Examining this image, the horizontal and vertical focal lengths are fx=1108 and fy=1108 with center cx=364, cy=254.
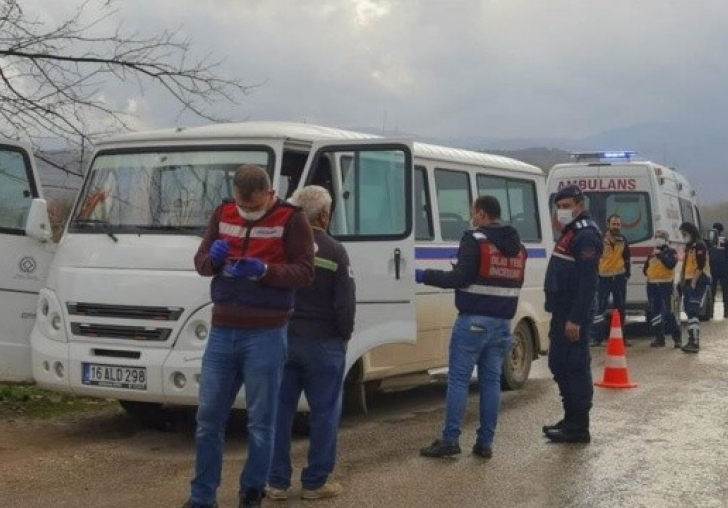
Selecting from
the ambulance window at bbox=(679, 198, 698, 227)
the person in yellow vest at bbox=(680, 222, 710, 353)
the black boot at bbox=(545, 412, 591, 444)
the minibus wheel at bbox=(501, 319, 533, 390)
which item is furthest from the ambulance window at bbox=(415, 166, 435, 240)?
the ambulance window at bbox=(679, 198, 698, 227)

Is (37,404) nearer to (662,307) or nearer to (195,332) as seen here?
(195,332)

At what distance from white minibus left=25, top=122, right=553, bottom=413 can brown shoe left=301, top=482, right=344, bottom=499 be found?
1453 millimetres

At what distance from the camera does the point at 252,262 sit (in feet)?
19.2

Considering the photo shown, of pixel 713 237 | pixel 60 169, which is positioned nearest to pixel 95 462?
pixel 60 169

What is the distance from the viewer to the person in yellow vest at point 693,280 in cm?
1579

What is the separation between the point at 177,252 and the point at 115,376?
1.01 metres

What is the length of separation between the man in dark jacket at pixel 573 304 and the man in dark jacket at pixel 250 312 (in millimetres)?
2993

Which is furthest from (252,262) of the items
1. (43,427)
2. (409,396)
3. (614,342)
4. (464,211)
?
(614,342)

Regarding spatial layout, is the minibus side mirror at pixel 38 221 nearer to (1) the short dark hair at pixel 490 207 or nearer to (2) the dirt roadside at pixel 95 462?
(2) the dirt roadside at pixel 95 462

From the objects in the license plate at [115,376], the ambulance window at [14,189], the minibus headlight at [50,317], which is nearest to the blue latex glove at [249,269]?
the license plate at [115,376]

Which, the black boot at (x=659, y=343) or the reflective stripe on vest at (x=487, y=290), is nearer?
the reflective stripe on vest at (x=487, y=290)

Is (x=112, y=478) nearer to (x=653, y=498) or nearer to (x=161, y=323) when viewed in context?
(x=161, y=323)

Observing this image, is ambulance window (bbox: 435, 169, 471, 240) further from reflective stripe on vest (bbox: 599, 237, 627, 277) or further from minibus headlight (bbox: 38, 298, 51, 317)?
reflective stripe on vest (bbox: 599, 237, 627, 277)

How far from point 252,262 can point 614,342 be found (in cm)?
698
